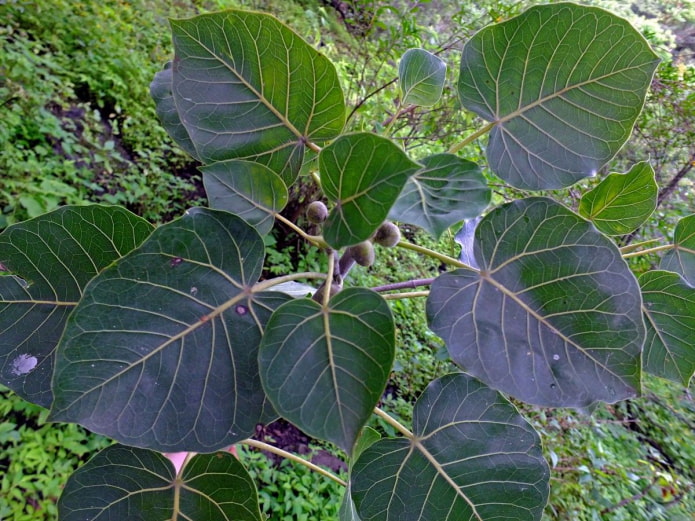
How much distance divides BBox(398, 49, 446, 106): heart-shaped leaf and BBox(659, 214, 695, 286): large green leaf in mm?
485

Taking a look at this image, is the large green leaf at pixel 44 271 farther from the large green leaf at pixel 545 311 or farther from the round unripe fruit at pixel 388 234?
the large green leaf at pixel 545 311

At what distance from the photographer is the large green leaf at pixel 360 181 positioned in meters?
0.37

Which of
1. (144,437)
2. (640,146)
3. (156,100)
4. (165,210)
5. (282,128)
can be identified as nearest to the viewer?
(144,437)

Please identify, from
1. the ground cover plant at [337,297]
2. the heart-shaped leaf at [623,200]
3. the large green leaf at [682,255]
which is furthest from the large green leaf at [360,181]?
the large green leaf at [682,255]

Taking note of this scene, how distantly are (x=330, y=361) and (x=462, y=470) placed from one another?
28cm

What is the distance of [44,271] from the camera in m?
0.53

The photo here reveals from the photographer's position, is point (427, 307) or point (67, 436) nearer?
point (427, 307)

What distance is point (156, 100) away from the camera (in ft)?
2.12

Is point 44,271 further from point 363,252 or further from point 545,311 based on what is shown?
point 545,311

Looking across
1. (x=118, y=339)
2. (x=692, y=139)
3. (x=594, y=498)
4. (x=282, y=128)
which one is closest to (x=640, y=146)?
(x=692, y=139)

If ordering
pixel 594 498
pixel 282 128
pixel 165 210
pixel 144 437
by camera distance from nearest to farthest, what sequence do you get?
1. pixel 144 437
2. pixel 282 128
3. pixel 594 498
4. pixel 165 210

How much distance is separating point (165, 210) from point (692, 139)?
3151mm

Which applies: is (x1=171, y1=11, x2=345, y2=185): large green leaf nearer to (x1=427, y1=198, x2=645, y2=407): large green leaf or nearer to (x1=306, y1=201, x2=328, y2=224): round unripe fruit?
(x1=306, y1=201, x2=328, y2=224): round unripe fruit

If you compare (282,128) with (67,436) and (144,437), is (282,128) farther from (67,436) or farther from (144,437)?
(67,436)
